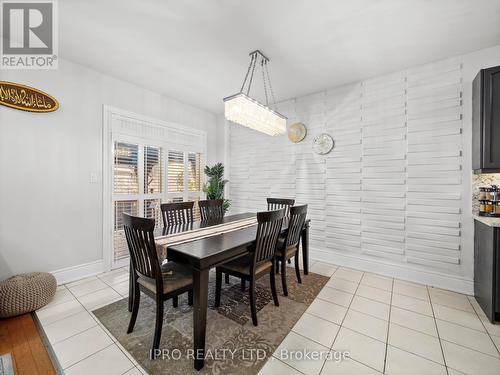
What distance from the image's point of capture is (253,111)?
7.73ft

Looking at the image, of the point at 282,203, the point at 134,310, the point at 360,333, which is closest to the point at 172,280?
the point at 134,310

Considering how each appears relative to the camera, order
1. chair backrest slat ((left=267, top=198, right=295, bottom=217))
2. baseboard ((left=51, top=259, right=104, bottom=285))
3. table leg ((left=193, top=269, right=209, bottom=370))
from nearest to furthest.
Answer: table leg ((left=193, top=269, right=209, bottom=370)) < baseboard ((left=51, top=259, right=104, bottom=285)) < chair backrest slat ((left=267, top=198, right=295, bottom=217))

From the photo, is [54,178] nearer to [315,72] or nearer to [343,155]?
[315,72]

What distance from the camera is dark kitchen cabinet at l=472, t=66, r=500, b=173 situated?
2.13 metres

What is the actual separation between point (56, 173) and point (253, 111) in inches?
97.4

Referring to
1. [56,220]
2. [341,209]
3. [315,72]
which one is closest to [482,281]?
[341,209]

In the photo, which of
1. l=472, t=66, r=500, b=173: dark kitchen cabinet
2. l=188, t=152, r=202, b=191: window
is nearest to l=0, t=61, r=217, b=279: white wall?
l=188, t=152, r=202, b=191: window

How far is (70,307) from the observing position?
2158 mm

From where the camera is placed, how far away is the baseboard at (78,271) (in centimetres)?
260

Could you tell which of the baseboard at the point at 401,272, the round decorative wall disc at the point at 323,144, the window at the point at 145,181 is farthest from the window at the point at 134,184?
the baseboard at the point at 401,272

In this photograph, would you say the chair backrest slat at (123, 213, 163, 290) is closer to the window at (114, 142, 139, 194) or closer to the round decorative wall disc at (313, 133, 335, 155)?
the window at (114, 142, 139, 194)

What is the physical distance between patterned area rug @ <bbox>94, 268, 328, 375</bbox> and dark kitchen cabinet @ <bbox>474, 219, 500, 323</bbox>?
5.10 ft

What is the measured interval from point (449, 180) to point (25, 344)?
447 centimetres

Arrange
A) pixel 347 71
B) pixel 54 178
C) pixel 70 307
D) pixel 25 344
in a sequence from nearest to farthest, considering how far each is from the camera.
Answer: pixel 25 344 < pixel 70 307 < pixel 54 178 < pixel 347 71
